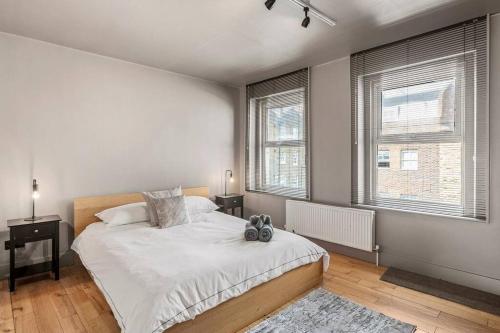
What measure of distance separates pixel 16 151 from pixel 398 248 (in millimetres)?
4116

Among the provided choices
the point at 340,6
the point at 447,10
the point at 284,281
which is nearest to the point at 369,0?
the point at 340,6

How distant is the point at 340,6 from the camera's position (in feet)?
7.34

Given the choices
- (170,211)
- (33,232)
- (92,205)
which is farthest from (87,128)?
(170,211)

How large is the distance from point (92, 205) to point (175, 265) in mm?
1829

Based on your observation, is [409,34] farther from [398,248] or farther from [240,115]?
[240,115]

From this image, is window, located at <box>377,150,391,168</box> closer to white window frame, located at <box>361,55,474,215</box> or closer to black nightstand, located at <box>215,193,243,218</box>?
white window frame, located at <box>361,55,474,215</box>

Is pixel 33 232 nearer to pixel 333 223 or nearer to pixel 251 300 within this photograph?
pixel 251 300

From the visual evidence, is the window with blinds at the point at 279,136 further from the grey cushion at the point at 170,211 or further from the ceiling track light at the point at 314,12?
the grey cushion at the point at 170,211

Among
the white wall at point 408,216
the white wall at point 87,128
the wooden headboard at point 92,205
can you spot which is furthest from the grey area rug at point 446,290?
the wooden headboard at point 92,205

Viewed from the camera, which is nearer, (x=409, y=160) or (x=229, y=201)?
(x=409, y=160)

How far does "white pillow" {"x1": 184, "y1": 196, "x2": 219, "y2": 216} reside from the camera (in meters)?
3.45

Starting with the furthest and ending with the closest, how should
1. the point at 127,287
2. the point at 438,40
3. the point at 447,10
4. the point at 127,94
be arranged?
the point at 127,94, the point at 438,40, the point at 447,10, the point at 127,287

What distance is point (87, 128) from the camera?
10.6 feet

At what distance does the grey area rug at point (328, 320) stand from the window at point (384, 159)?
1.58m
